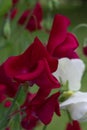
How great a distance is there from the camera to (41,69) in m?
0.85

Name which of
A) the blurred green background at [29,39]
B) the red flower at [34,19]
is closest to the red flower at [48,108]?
the blurred green background at [29,39]

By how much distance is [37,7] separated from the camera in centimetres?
189

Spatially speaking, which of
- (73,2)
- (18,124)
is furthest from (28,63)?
(73,2)

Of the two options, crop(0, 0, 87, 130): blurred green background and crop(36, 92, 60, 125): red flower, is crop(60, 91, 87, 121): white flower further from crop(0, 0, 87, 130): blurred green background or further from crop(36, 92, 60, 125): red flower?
crop(0, 0, 87, 130): blurred green background

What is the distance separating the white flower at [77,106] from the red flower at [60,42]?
0.07 metres

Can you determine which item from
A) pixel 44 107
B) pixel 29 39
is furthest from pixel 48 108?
pixel 29 39

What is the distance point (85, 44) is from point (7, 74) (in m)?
0.53

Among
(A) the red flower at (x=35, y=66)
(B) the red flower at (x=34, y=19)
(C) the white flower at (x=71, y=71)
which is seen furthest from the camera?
(B) the red flower at (x=34, y=19)

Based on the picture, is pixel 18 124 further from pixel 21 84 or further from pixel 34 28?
pixel 34 28

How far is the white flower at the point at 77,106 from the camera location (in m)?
0.92

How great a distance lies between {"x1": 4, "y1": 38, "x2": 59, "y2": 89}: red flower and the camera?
33.8 inches

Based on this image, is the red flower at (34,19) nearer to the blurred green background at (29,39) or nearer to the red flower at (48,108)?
the blurred green background at (29,39)

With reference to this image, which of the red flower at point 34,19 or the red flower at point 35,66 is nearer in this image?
the red flower at point 35,66

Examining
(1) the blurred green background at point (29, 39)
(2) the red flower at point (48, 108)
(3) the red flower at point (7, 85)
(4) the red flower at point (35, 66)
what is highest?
(4) the red flower at point (35, 66)
